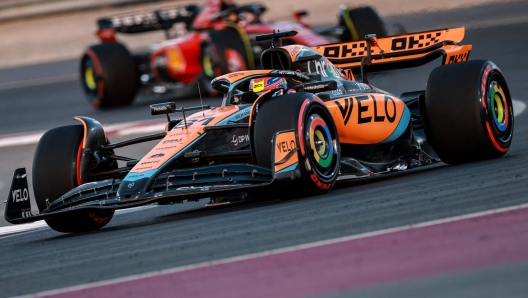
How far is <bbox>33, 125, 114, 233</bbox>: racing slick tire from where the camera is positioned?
7.13 meters

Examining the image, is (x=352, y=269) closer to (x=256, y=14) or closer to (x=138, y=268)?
(x=138, y=268)

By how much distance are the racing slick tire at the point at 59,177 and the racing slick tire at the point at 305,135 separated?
1.38 m

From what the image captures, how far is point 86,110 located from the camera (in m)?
16.1

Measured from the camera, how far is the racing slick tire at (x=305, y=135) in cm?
→ 654

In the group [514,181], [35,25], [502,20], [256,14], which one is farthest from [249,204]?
[35,25]

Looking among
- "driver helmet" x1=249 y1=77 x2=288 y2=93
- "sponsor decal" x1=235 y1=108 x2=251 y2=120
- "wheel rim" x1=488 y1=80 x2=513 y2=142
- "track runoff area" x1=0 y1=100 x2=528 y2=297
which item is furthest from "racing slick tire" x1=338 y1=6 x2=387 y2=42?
"track runoff area" x1=0 y1=100 x2=528 y2=297

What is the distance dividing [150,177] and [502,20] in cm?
1350

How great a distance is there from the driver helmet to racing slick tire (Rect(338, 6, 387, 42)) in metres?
5.96

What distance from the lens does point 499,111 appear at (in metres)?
7.94

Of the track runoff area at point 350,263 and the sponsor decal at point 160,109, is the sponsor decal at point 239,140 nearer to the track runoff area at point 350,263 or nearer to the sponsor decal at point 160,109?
the sponsor decal at point 160,109

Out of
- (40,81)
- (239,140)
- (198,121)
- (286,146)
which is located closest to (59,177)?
(198,121)

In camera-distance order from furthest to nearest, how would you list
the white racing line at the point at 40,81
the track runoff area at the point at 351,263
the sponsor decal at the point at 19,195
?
the white racing line at the point at 40,81 → the sponsor decal at the point at 19,195 → the track runoff area at the point at 351,263

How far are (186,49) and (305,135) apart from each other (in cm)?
957

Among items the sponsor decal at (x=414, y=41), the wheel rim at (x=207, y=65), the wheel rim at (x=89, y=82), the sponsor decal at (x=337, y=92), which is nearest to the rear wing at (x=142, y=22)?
the wheel rim at (x=89, y=82)
